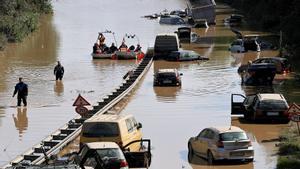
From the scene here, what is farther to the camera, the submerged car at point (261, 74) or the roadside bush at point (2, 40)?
the roadside bush at point (2, 40)

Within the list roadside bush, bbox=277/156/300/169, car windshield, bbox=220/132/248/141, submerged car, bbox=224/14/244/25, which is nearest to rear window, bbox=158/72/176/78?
car windshield, bbox=220/132/248/141

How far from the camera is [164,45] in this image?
71688mm

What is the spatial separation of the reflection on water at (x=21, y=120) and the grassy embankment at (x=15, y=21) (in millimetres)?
36496

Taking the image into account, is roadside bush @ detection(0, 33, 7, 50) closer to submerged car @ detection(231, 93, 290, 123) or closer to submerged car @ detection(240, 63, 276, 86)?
submerged car @ detection(240, 63, 276, 86)

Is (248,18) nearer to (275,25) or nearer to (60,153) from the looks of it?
(275,25)

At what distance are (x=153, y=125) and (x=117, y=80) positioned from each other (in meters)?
20.1

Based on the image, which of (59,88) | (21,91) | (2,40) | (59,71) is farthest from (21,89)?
(2,40)

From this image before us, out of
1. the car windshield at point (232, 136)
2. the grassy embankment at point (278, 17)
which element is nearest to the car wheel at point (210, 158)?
the car windshield at point (232, 136)

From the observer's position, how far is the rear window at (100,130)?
2848cm

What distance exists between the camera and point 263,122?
37.9 m

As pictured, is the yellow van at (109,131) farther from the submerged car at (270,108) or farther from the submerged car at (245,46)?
the submerged car at (245,46)

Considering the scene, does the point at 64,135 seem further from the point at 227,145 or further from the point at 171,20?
the point at 171,20

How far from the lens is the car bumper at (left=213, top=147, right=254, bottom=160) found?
92.6ft

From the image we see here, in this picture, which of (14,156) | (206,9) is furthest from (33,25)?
(14,156)
